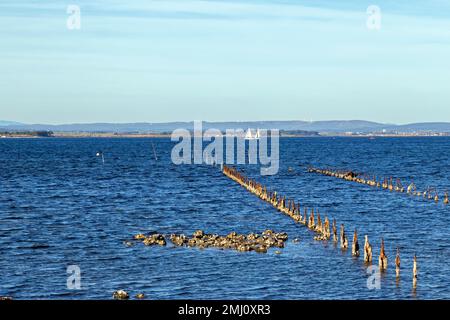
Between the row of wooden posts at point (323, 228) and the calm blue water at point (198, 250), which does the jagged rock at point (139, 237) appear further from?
the row of wooden posts at point (323, 228)

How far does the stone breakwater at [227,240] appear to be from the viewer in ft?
168

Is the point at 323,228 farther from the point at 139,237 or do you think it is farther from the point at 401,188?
the point at 401,188

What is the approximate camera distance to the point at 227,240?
174 ft

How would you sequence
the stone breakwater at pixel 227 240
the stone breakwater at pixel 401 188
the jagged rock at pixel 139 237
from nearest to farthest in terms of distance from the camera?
the stone breakwater at pixel 227 240 < the jagged rock at pixel 139 237 < the stone breakwater at pixel 401 188

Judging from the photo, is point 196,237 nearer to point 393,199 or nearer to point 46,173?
point 393,199

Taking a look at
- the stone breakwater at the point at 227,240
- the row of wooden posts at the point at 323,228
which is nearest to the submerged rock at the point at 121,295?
the row of wooden posts at the point at 323,228

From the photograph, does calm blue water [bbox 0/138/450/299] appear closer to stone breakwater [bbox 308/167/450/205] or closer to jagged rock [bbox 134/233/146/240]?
jagged rock [bbox 134/233/146/240]

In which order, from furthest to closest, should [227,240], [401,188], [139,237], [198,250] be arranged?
[401,188] < [139,237] < [227,240] < [198,250]

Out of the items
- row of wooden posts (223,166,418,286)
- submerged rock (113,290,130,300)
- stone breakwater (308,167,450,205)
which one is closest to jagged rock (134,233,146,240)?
row of wooden posts (223,166,418,286)

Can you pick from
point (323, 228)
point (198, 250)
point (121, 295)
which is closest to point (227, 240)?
point (198, 250)

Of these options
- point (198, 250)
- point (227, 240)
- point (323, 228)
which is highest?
point (323, 228)

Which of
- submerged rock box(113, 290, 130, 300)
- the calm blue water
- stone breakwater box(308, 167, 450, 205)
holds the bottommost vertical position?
the calm blue water

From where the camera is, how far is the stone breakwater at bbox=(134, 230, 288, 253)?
2019 inches
